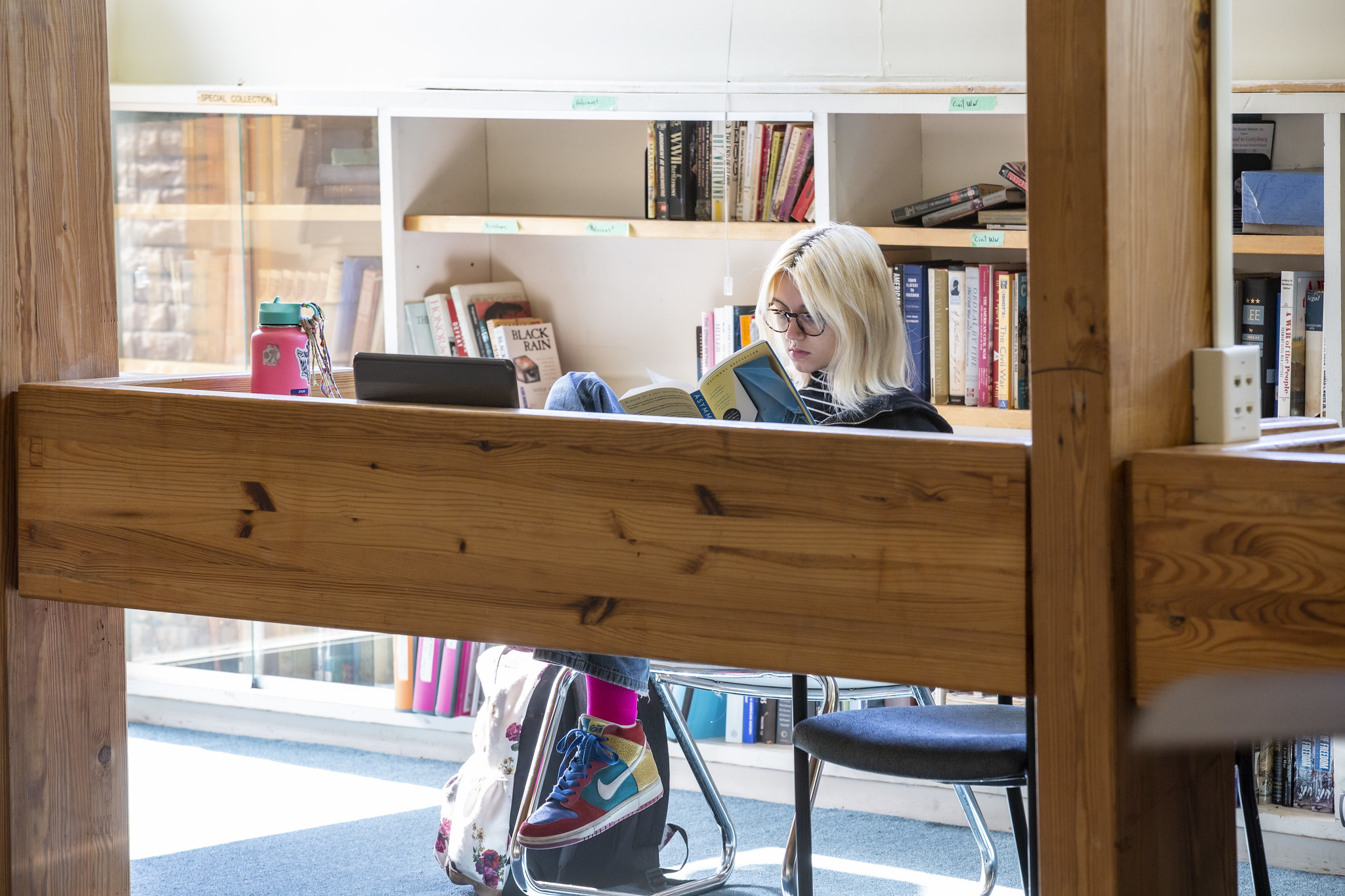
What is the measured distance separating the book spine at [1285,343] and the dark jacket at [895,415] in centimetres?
71

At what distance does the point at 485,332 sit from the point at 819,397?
1.21m

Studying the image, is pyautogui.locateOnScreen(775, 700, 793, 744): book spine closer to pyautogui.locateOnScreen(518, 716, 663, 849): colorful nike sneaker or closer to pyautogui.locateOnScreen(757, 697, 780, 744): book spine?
pyautogui.locateOnScreen(757, 697, 780, 744): book spine

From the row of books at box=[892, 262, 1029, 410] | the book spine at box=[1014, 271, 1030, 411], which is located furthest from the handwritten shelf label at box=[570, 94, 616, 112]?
the book spine at box=[1014, 271, 1030, 411]

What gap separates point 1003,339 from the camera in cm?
272

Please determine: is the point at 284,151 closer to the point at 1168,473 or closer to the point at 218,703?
the point at 218,703

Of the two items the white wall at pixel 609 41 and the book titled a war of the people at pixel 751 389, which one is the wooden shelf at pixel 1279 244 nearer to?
the white wall at pixel 609 41

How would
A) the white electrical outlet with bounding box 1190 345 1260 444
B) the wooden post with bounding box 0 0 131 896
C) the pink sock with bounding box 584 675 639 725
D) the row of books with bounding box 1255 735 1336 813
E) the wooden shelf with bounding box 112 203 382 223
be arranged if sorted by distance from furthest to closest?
1. the wooden shelf with bounding box 112 203 382 223
2. the row of books with bounding box 1255 735 1336 813
3. the pink sock with bounding box 584 675 639 725
4. the wooden post with bounding box 0 0 131 896
5. the white electrical outlet with bounding box 1190 345 1260 444

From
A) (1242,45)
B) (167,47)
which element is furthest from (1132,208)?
(167,47)

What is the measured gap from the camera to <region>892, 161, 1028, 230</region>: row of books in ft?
8.84

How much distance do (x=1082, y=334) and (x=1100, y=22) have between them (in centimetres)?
23

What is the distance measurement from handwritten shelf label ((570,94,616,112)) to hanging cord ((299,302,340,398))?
1326mm

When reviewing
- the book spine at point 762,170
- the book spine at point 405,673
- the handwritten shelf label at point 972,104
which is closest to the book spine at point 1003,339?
the handwritten shelf label at point 972,104

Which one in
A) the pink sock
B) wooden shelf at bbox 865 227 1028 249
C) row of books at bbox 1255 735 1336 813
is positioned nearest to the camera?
the pink sock

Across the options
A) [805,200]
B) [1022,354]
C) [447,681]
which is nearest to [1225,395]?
[1022,354]
